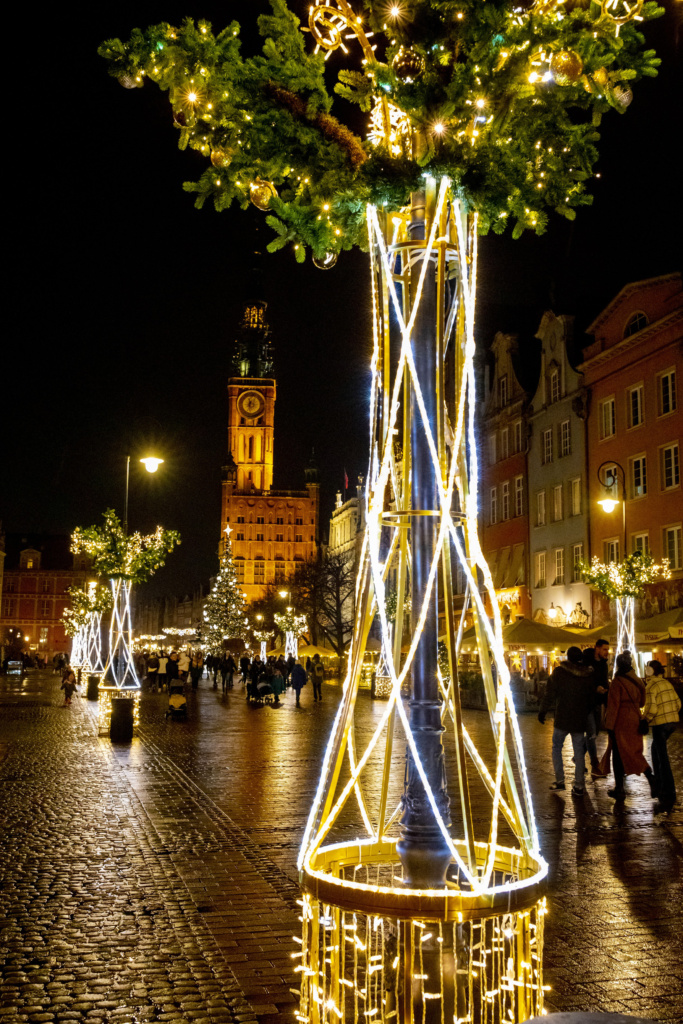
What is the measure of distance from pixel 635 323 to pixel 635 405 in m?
2.92

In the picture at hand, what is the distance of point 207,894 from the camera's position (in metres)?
7.18

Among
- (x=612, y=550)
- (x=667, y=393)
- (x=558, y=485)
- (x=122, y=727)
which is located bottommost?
(x=122, y=727)

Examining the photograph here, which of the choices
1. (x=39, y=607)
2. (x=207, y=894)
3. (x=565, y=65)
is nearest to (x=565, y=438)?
(x=207, y=894)

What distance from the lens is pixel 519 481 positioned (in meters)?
44.6

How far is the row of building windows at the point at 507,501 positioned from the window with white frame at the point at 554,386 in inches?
180

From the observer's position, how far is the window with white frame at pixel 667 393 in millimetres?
31734

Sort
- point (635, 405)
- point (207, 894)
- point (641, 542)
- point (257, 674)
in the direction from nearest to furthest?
point (207, 894) → point (641, 542) → point (257, 674) → point (635, 405)

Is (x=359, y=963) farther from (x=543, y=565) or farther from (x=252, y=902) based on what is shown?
(x=543, y=565)

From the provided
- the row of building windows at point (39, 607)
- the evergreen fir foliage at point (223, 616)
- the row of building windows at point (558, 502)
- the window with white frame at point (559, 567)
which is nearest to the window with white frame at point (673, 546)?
the row of building windows at point (558, 502)

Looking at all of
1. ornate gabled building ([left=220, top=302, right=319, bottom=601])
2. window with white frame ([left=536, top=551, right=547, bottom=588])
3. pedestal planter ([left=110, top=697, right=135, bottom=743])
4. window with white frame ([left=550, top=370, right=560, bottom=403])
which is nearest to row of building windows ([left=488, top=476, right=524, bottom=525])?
window with white frame ([left=536, top=551, right=547, bottom=588])

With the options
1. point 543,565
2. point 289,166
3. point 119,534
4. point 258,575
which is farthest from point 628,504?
point 258,575

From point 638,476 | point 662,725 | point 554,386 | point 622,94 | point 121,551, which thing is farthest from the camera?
point 554,386

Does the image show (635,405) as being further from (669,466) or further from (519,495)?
(519,495)

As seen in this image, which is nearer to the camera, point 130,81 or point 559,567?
point 130,81
